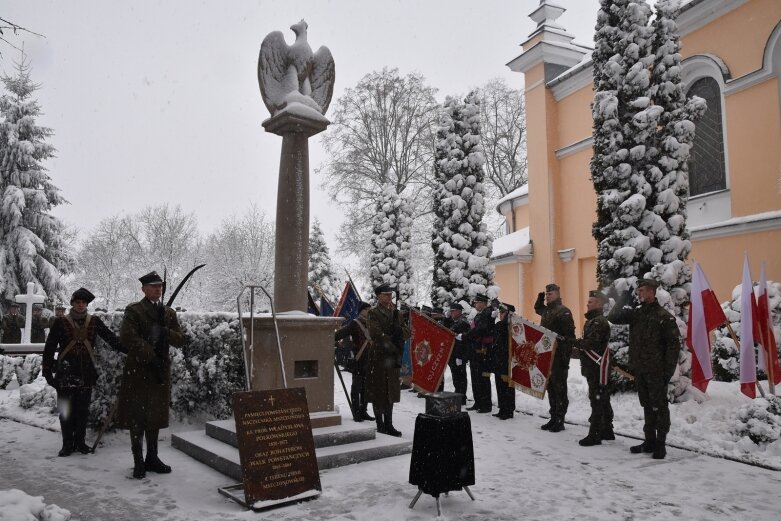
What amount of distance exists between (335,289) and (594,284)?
1943 cm

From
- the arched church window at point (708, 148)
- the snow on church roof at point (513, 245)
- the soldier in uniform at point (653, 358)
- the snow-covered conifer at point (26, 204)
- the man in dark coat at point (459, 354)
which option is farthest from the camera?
the snow-covered conifer at point (26, 204)

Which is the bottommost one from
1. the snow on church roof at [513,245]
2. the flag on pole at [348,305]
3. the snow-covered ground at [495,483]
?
the snow-covered ground at [495,483]

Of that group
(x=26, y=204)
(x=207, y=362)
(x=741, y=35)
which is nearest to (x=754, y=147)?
(x=741, y=35)

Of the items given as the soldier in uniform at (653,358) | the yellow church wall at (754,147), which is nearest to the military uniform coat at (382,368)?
the soldier in uniform at (653,358)

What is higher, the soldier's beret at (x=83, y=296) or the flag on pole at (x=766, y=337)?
the soldier's beret at (x=83, y=296)

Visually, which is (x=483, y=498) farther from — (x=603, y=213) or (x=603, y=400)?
(x=603, y=213)

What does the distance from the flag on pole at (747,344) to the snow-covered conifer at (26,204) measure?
2624 centimetres

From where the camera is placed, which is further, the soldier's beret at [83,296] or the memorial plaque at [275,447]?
the soldier's beret at [83,296]

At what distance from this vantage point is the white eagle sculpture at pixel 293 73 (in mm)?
8109

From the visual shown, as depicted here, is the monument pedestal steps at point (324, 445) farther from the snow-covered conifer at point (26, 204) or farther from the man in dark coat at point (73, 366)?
the snow-covered conifer at point (26, 204)

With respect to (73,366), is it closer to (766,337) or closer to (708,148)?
(766,337)

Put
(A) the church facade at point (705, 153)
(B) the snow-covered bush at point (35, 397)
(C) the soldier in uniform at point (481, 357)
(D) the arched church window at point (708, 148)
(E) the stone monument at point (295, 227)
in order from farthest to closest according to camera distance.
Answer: (D) the arched church window at point (708, 148), (A) the church facade at point (705, 153), (C) the soldier in uniform at point (481, 357), (B) the snow-covered bush at point (35, 397), (E) the stone monument at point (295, 227)

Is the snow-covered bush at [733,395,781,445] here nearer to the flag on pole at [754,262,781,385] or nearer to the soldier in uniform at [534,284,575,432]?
the flag on pole at [754,262,781,385]

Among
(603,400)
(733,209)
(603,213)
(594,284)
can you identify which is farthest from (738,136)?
(603,400)
